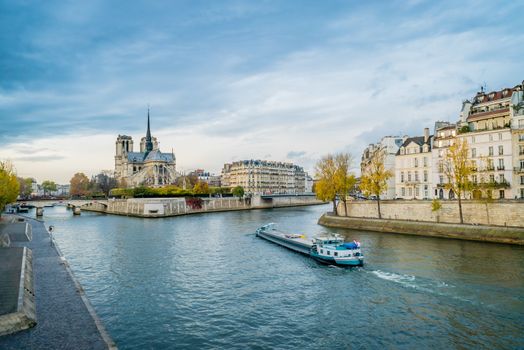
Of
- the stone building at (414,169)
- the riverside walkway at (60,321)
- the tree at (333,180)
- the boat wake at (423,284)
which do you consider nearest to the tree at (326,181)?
the tree at (333,180)

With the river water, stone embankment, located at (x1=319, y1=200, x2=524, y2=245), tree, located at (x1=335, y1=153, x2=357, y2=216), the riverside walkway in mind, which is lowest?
the river water

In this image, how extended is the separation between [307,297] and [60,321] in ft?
47.0

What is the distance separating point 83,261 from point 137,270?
7.67 m

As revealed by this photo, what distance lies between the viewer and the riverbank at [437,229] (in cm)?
4162

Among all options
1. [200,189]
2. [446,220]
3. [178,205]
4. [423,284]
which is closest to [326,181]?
[446,220]

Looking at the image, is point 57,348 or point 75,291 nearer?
point 57,348

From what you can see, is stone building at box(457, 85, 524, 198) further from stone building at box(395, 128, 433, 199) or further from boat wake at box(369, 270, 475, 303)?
boat wake at box(369, 270, 475, 303)

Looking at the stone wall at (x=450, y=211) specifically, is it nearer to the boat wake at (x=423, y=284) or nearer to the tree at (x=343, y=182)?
the tree at (x=343, y=182)

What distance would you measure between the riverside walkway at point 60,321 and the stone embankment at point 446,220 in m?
39.9

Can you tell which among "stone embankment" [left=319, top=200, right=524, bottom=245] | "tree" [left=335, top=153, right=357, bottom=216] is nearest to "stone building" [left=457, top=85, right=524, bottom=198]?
"stone embankment" [left=319, top=200, right=524, bottom=245]

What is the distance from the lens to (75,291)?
76.6 ft

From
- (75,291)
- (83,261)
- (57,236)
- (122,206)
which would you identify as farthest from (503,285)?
(122,206)

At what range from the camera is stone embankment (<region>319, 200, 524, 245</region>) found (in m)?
43.2

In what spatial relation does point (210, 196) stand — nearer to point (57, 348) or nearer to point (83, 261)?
point (83, 261)
